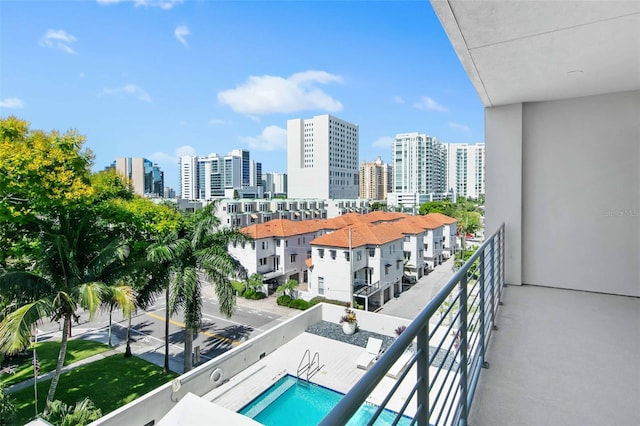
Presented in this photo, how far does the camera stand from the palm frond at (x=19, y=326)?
21.5 ft

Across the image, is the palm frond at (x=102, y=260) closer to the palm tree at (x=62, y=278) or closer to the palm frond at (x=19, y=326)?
the palm tree at (x=62, y=278)

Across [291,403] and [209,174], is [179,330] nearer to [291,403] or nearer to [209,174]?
[291,403]

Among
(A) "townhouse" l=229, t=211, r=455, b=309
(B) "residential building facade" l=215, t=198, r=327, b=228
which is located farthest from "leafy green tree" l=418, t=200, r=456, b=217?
(B) "residential building facade" l=215, t=198, r=327, b=228

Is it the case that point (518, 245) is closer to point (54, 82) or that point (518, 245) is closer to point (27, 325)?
point (27, 325)

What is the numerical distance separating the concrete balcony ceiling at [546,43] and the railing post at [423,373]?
1.52 metres

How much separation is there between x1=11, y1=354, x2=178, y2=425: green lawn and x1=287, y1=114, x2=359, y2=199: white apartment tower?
30.0 m

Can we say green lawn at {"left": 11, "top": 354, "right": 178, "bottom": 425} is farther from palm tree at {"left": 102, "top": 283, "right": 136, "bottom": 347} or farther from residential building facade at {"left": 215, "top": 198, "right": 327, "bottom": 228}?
residential building facade at {"left": 215, "top": 198, "right": 327, "bottom": 228}

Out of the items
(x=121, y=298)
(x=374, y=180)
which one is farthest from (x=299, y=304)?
(x=374, y=180)

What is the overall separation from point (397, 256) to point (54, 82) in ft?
133

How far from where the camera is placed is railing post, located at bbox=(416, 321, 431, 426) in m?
0.79

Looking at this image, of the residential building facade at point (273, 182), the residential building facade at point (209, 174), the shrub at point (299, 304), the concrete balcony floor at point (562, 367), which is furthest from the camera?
the residential building facade at point (273, 182)

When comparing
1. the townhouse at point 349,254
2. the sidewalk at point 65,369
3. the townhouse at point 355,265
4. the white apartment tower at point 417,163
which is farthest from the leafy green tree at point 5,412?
the white apartment tower at point 417,163

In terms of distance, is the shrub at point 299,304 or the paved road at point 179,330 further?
the shrub at point 299,304

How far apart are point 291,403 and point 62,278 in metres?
6.90
